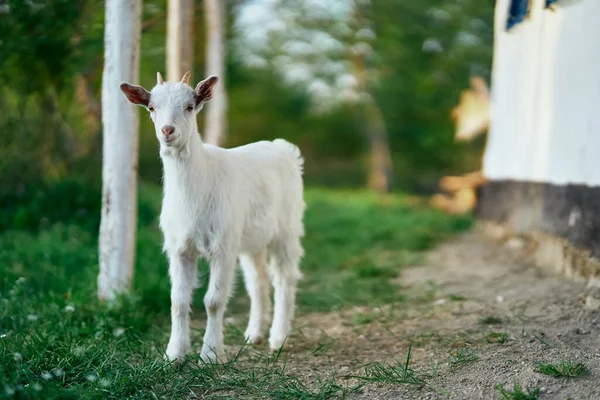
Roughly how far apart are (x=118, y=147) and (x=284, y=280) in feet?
6.03

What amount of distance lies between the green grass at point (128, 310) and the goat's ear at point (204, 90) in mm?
1766

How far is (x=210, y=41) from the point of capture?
11633 millimetres

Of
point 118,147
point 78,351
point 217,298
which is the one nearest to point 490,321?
point 217,298

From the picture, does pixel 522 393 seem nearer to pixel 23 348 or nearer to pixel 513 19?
pixel 23 348

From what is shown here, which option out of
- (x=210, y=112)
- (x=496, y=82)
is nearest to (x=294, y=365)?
(x=496, y=82)

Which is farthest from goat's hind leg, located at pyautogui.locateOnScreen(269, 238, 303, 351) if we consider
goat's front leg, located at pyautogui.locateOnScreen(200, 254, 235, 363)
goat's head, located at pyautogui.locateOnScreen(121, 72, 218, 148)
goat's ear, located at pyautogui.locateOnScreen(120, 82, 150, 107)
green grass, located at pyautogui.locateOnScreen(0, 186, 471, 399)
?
goat's ear, located at pyautogui.locateOnScreen(120, 82, 150, 107)

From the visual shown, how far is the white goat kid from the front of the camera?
4500 millimetres

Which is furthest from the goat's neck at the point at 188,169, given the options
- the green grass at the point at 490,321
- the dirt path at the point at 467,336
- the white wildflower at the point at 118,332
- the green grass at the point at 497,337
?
the green grass at the point at 490,321

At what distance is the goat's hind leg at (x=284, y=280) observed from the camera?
17.7 feet

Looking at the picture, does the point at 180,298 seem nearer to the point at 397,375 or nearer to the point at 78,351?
the point at 78,351

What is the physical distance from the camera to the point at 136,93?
4.55 m

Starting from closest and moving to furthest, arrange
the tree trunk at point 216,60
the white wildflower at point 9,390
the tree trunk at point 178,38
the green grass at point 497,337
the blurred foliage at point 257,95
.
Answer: the white wildflower at point 9,390, the green grass at point 497,337, the blurred foliage at point 257,95, the tree trunk at point 178,38, the tree trunk at point 216,60

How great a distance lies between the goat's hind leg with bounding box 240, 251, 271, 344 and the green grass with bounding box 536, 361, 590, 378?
7.50 feet

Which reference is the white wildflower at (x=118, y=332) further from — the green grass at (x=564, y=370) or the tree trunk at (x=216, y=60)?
the tree trunk at (x=216, y=60)
